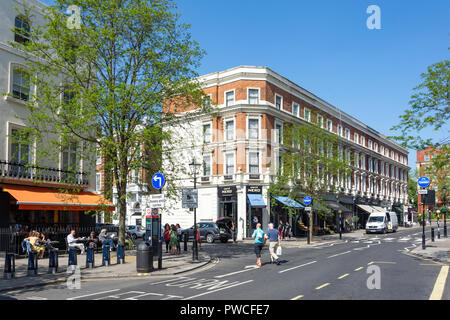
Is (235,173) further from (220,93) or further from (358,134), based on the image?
(358,134)

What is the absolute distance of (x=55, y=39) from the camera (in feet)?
59.2

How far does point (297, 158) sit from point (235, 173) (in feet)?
21.4

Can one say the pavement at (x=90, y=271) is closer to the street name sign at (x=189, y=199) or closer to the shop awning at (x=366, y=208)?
the street name sign at (x=189, y=199)

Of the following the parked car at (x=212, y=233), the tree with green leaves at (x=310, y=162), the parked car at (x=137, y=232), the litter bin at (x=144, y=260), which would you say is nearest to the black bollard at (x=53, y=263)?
the litter bin at (x=144, y=260)

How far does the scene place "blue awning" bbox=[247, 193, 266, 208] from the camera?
36.2 metres

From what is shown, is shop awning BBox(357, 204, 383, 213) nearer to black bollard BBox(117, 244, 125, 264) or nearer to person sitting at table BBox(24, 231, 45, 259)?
black bollard BBox(117, 244, 125, 264)

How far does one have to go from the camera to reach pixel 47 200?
65.2 ft

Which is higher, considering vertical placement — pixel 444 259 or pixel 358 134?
pixel 358 134

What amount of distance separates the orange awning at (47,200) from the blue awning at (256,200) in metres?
17.0

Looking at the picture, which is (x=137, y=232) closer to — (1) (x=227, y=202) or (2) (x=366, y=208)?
(1) (x=227, y=202)

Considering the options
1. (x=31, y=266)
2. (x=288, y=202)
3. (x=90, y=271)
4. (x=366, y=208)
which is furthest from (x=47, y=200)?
(x=366, y=208)

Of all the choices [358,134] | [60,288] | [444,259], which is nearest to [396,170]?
[358,134]

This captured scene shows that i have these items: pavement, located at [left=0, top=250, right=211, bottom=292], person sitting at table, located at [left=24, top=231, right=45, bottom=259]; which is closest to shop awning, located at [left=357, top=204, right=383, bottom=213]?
pavement, located at [left=0, top=250, right=211, bottom=292]
